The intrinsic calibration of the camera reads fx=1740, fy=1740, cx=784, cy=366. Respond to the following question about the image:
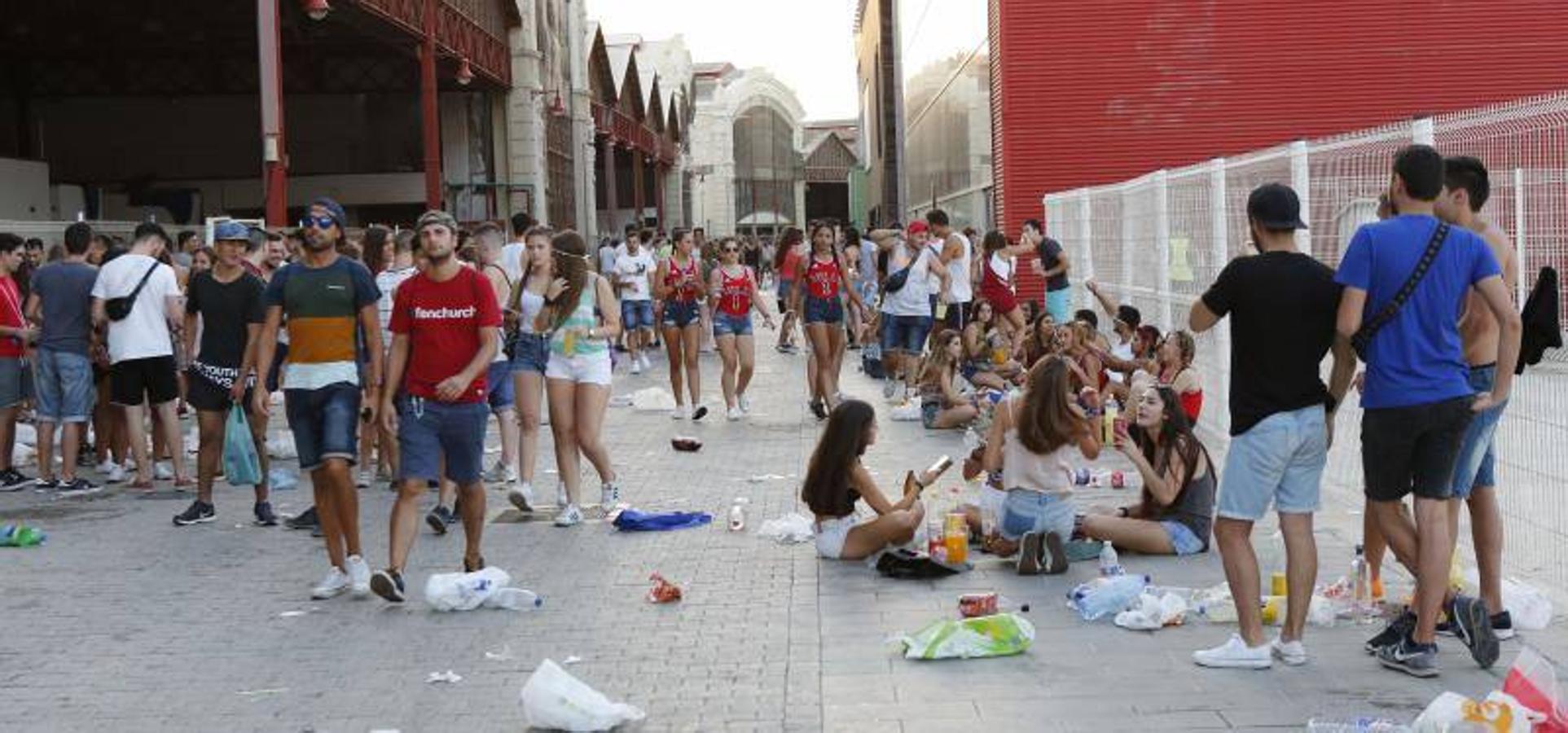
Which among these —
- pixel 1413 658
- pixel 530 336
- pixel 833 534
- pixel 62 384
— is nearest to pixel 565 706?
pixel 1413 658

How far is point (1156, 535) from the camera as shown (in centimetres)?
823

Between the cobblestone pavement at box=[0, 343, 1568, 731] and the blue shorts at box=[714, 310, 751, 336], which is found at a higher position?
the blue shorts at box=[714, 310, 751, 336]

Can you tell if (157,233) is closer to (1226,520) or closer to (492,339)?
(492,339)

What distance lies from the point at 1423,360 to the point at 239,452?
20.9 feet

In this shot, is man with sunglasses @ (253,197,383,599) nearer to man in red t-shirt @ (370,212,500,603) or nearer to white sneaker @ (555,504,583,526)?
man in red t-shirt @ (370,212,500,603)

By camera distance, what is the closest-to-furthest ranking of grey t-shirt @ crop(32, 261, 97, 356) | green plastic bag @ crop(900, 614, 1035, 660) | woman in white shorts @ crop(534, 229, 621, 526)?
green plastic bag @ crop(900, 614, 1035, 660) → woman in white shorts @ crop(534, 229, 621, 526) → grey t-shirt @ crop(32, 261, 97, 356)

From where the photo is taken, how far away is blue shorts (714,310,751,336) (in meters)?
15.4

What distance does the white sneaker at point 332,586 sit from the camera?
7906 millimetres

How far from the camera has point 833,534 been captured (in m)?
8.51

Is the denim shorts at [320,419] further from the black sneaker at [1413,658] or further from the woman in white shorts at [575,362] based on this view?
the black sneaker at [1413,658]

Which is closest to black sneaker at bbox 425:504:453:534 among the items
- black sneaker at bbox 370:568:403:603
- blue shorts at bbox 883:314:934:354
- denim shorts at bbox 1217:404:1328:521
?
black sneaker at bbox 370:568:403:603

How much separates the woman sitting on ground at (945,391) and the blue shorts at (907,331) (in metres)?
1.36

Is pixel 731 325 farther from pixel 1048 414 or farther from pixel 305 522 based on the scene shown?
pixel 1048 414

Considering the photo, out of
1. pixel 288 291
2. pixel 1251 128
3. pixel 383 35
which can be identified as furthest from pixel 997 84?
pixel 288 291
